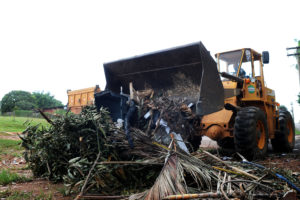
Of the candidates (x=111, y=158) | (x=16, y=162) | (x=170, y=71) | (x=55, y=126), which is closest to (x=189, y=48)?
(x=170, y=71)

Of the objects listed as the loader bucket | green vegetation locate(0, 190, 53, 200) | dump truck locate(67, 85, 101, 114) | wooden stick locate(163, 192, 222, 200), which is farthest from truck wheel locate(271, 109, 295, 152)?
dump truck locate(67, 85, 101, 114)

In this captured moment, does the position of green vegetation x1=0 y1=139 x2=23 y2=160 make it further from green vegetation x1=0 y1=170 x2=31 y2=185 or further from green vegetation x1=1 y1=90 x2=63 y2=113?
green vegetation x1=1 y1=90 x2=63 y2=113

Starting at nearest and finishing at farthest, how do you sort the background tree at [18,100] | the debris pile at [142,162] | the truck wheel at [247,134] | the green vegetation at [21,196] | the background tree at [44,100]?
the debris pile at [142,162] < the green vegetation at [21,196] < the truck wheel at [247,134] < the background tree at [18,100] < the background tree at [44,100]

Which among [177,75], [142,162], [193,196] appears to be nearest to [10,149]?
[177,75]

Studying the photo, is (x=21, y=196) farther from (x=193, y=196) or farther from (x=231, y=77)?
(x=231, y=77)

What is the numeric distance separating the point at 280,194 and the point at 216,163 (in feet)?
3.20

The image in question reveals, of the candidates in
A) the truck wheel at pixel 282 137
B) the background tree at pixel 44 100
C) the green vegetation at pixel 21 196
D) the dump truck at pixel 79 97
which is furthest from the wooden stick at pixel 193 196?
the background tree at pixel 44 100

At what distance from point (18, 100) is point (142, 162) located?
64.3m

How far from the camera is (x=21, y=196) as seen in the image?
123 inches

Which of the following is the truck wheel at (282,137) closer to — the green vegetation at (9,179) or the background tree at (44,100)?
the green vegetation at (9,179)

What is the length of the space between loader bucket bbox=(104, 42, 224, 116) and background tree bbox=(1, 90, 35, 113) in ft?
183

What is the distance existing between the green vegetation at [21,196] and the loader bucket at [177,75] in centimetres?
266

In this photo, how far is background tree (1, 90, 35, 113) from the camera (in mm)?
56444

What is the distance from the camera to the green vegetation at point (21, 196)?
120 inches
